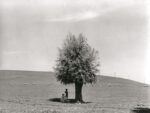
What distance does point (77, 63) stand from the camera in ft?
202

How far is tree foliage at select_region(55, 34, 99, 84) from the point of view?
6147cm

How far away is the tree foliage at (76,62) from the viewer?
202ft

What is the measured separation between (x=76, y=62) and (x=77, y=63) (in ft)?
0.86

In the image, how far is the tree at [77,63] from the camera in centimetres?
6147

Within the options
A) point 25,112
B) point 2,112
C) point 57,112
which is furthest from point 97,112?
point 2,112

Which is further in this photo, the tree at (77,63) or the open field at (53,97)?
the tree at (77,63)

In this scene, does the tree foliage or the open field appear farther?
the tree foliage

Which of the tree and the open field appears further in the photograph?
the tree

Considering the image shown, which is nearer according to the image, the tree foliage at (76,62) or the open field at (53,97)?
the open field at (53,97)

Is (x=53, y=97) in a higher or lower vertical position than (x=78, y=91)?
lower

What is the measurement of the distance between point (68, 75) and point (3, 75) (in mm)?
64582

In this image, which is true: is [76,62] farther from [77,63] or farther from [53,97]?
[53,97]

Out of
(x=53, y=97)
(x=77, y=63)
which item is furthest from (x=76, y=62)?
(x=53, y=97)

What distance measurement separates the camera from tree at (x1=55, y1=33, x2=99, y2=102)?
61.5m
